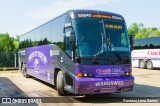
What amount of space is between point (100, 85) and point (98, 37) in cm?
165

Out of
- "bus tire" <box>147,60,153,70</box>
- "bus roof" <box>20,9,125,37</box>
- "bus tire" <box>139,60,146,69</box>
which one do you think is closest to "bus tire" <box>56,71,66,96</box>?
"bus roof" <box>20,9,125,37</box>

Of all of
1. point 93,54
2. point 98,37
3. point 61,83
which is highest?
point 98,37

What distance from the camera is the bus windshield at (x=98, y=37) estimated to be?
10.3m

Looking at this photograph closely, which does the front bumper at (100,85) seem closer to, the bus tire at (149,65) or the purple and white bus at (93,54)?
the purple and white bus at (93,54)

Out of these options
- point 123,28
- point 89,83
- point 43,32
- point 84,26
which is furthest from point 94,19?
point 43,32

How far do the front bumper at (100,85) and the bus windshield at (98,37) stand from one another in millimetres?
877

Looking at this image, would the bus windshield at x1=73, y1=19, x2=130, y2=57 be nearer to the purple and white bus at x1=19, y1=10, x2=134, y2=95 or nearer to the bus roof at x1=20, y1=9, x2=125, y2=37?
the purple and white bus at x1=19, y1=10, x2=134, y2=95

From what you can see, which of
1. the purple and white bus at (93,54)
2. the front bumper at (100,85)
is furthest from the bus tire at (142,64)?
the front bumper at (100,85)

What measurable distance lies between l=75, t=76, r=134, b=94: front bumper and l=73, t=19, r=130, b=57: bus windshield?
88 cm

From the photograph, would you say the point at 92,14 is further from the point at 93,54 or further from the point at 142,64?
the point at 142,64

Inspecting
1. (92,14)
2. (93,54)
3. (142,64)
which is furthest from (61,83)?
(142,64)

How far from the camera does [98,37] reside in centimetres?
1054

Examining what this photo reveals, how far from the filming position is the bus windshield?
10.3m

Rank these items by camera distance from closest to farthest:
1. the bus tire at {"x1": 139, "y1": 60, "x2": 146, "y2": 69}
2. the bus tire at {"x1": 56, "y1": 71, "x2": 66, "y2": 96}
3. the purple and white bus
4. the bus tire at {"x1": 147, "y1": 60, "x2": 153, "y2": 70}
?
the purple and white bus, the bus tire at {"x1": 56, "y1": 71, "x2": 66, "y2": 96}, the bus tire at {"x1": 147, "y1": 60, "x2": 153, "y2": 70}, the bus tire at {"x1": 139, "y1": 60, "x2": 146, "y2": 69}
